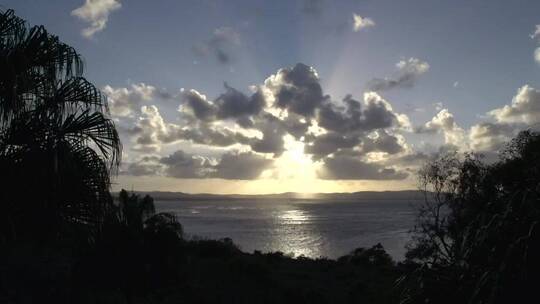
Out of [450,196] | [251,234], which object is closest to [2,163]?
[450,196]

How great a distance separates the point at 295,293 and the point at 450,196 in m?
21.3

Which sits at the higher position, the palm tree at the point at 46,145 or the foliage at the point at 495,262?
the palm tree at the point at 46,145

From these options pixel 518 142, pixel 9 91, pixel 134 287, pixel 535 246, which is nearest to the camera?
pixel 9 91

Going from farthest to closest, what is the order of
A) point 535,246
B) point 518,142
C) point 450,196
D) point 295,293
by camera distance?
point 450,196 → point 518,142 → point 295,293 → point 535,246

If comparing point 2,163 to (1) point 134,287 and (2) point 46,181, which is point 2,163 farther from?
(1) point 134,287

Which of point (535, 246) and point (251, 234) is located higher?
point (535, 246)

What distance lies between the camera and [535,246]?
5754 millimetres

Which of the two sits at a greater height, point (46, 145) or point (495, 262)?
point (46, 145)

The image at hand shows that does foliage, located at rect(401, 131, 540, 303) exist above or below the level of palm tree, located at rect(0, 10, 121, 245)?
below

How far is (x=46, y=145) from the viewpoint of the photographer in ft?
17.5

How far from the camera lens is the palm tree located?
525 centimetres

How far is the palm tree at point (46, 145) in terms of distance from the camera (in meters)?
5.25

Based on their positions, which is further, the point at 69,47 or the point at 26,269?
the point at 26,269

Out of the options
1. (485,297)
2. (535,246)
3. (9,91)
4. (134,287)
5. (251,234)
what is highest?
(9,91)
